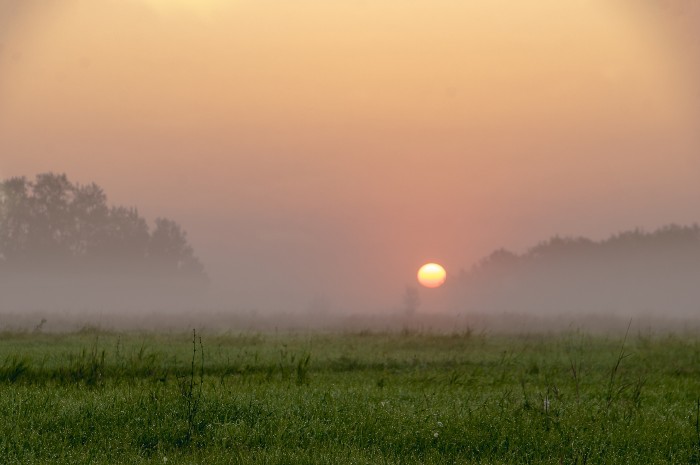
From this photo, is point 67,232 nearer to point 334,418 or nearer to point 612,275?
point 334,418

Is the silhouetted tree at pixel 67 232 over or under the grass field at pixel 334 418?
over

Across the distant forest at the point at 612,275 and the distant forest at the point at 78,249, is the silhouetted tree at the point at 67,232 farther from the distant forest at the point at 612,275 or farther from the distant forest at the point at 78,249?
the distant forest at the point at 612,275

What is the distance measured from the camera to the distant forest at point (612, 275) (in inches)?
5502

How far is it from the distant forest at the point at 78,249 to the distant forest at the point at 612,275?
71.1 m

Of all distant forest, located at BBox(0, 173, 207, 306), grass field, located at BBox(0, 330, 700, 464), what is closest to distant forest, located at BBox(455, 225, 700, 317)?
distant forest, located at BBox(0, 173, 207, 306)

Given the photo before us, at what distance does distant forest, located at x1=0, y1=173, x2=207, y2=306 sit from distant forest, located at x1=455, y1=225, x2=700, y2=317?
Result: 71140 mm

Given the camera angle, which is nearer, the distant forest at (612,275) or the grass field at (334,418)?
the grass field at (334,418)

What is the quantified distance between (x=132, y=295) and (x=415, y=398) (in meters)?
115

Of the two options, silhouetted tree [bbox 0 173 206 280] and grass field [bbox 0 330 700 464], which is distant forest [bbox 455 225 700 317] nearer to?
silhouetted tree [bbox 0 173 206 280]

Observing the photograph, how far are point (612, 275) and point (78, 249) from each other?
112743mm

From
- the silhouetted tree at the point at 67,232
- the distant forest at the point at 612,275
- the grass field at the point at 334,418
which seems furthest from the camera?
the distant forest at the point at 612,275

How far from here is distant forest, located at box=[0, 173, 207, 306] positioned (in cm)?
9500

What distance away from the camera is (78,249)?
102 metres

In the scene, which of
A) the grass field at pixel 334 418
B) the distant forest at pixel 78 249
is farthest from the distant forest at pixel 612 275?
the grass field at pixel 334 418
